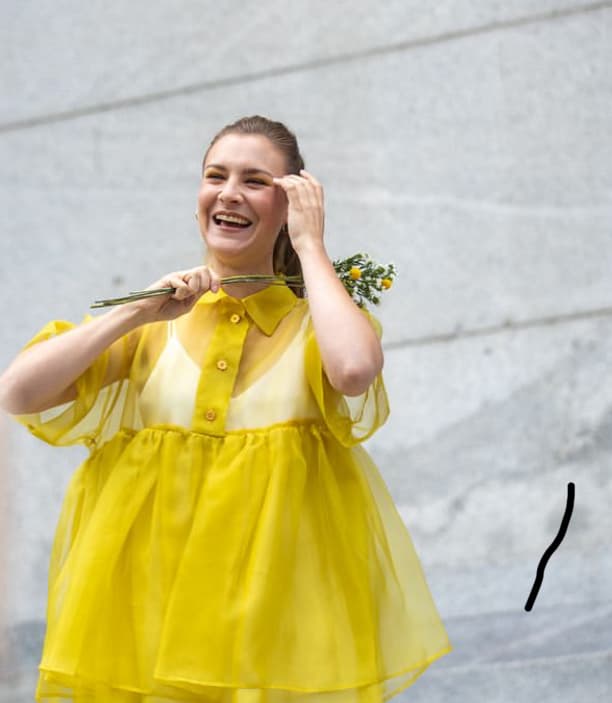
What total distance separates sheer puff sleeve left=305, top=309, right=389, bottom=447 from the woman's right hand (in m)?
0.19

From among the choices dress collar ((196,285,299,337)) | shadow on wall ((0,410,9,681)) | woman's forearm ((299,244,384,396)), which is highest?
dress collar ((196,285,299,337))

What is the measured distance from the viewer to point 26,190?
165 inches

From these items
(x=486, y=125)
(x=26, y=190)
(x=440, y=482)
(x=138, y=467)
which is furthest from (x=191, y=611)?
(x=26, y=190)

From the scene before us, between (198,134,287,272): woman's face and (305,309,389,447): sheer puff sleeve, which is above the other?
(198,134,287,272): woman's face

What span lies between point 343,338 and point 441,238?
1.74m

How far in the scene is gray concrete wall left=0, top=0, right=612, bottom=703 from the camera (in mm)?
3562

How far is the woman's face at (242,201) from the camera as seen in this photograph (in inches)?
89.0

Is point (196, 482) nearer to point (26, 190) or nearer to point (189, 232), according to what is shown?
point (189, 232)

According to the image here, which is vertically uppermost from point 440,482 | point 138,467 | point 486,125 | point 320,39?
A: point 320,39

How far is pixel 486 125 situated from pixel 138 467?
74.8 inches

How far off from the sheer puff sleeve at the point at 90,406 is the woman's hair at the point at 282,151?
0.29 meters

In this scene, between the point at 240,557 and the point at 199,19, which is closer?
the point at 240,557

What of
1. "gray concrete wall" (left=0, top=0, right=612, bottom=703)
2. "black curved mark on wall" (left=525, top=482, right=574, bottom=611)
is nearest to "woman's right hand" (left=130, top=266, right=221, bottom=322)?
"black curved mark on wall" (left=525, top=482, right=574, bottom=611)

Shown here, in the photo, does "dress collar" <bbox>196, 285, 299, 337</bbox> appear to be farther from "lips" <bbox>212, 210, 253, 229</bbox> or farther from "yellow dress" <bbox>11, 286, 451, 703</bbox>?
"lips" <bbox>212, 210, 253, 229</bbox>
